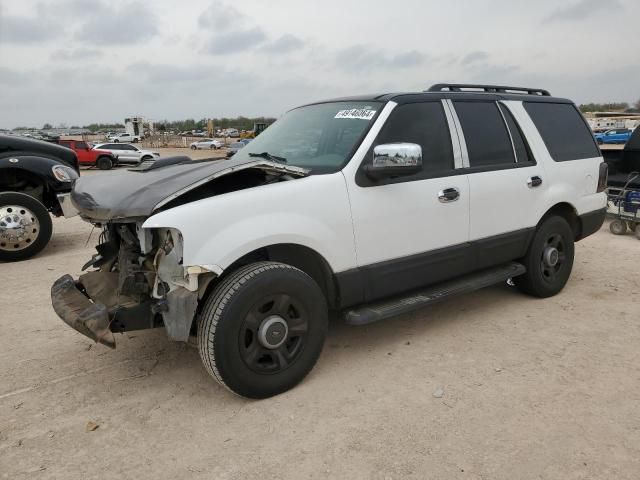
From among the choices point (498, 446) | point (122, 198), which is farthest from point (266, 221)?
point (498, 446)

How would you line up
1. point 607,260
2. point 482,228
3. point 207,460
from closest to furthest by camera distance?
point 207,460
point 482,228
point 607,260

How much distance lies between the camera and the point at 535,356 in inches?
144

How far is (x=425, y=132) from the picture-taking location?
3818mm

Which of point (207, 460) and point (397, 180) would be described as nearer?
point (207, 460)

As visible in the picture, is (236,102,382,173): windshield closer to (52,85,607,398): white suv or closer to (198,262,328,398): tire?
(52,85,607,398): white suv

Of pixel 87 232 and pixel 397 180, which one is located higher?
pixel 397 180

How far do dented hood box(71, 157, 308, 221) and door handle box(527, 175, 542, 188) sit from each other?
224 centimetres

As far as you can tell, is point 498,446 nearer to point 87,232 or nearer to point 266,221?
point 266,221

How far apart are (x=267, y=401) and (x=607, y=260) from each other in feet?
16.6

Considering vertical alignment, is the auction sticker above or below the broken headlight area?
above

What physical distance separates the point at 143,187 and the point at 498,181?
2763mm

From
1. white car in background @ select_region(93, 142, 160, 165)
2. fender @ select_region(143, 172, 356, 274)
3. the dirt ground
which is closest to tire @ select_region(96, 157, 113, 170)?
white car in background @ select_region(93, 142, 160, 165)

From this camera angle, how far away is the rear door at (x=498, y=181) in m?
4.06

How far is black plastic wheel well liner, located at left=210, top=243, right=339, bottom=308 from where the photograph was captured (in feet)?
10.5
